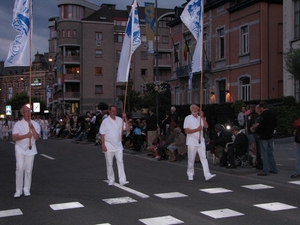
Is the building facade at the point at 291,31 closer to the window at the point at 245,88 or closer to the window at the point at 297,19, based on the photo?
the window at the point at 297,19

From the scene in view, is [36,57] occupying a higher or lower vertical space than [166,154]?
higher

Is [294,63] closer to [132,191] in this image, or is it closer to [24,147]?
[132,191]

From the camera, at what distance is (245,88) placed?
32281 mm

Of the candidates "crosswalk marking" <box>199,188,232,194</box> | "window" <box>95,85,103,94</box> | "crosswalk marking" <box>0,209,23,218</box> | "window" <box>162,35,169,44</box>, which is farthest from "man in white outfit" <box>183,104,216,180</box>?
"window" <box>162,35,169,44</box>

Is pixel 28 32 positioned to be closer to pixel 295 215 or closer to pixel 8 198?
pixel 8 198

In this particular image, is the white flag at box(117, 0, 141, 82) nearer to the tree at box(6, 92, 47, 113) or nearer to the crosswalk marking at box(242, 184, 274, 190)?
the crosswalk marking at box(242, 184, 274, 190)

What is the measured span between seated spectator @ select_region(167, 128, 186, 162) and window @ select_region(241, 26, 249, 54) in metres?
17.6

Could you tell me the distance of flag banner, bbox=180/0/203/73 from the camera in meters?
13.2

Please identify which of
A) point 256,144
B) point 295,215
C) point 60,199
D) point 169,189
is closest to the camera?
point 295,215

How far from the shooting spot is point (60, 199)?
902 centimetres

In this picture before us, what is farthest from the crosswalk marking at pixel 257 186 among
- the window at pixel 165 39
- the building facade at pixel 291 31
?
the window at pixel 165 39

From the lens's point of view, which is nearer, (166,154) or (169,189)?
(169,189)

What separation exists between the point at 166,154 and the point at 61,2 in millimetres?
53661

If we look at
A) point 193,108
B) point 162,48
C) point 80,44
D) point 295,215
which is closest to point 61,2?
point 80,44
